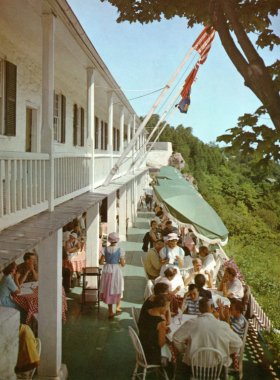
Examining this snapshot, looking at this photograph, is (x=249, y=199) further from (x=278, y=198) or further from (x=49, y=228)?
(x=49, y=228)

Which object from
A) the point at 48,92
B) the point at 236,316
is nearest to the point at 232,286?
the point at 236,316

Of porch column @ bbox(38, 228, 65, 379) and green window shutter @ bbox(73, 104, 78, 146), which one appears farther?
green window shutter @ bbox(73, 104, 78, 146)

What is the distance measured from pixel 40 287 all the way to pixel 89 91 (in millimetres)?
4415

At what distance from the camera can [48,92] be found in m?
5.47

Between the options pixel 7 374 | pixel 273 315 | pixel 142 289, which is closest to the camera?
pixel 7 374

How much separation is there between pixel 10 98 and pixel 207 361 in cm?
584

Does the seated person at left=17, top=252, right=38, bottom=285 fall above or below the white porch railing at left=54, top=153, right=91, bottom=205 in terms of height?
below

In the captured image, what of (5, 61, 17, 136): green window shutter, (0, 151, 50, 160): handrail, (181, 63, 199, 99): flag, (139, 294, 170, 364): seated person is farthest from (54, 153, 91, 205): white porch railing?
(181, 63, 199, 99): flag

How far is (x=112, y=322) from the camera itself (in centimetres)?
876

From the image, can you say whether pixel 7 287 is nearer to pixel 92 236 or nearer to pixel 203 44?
pixel 92 236

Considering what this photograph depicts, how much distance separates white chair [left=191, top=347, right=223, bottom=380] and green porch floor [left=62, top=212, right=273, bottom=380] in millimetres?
1340

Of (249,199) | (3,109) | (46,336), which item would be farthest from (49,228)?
(249,199)

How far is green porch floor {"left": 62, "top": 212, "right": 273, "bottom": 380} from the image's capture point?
6.75 meters

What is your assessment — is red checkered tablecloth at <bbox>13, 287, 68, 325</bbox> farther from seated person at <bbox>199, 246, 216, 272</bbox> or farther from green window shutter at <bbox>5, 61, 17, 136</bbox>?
seated person at <bbox>199, 246, 216, 272</bbox>
